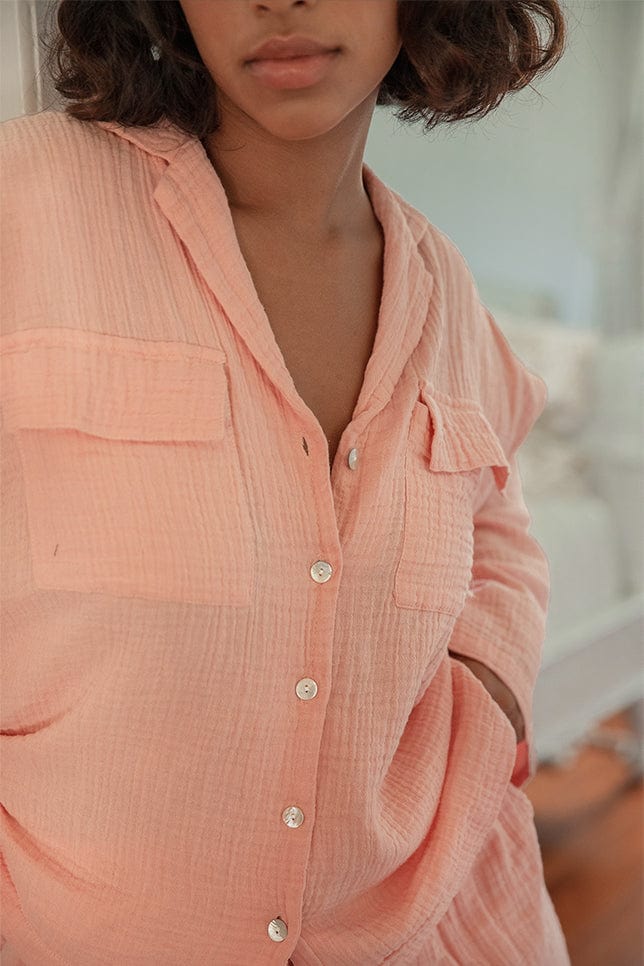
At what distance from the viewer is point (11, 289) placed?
2.80 feet

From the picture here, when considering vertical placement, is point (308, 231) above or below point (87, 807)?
above

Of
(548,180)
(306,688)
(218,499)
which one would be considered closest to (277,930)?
(306,688)

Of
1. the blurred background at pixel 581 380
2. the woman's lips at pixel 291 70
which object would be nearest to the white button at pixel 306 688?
the woman's lips at pixel 291 70

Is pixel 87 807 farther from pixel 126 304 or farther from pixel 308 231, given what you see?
pixel 308 231

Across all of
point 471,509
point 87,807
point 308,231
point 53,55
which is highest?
point 53,55

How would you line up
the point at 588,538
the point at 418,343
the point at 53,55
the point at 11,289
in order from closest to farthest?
1. the point at 11,289
2. the point at 53,55
3. the point at 418,343
4. the point at 588,538

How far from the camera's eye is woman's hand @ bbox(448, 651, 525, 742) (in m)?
1.18

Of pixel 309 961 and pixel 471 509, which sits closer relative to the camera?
pixel 309 961

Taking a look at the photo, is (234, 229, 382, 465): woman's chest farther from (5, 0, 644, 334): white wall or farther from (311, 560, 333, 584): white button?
(5, 0, 644, 334): white wall

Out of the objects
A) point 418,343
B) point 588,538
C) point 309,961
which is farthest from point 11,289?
point 588,538

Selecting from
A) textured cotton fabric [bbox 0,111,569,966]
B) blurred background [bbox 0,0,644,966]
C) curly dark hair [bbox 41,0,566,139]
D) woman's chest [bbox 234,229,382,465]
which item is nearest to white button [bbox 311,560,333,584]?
textured cotton fabric [bbox 0,111,569,966]

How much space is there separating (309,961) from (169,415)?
0.48m

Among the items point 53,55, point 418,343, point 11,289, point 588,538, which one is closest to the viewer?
point 11,289

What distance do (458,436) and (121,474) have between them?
0.35 m
